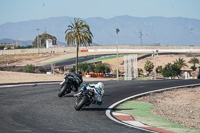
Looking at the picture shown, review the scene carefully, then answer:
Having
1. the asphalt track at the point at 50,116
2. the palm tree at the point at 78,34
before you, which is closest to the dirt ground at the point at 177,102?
the asphalt track at the point at 50,116

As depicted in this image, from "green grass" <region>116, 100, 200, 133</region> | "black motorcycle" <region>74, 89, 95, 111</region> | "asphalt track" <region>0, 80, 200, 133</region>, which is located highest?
"black motorcycle" <region>74, 89, 95, 111</region>

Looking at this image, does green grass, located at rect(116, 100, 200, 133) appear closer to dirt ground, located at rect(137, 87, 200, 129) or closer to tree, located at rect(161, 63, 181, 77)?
dirt ground, located at rect(137, 87, 200, 129)

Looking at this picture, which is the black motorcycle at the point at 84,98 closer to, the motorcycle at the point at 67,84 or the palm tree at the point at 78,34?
the motorcycle at the point at 67,84

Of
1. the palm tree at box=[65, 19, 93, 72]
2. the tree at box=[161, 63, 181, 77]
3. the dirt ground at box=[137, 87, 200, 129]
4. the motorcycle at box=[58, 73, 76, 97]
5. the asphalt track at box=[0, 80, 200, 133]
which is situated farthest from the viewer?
the tree at box=[161, 63, 181, 77]

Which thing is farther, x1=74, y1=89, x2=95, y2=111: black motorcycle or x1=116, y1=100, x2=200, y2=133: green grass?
x1=74, y1=89, x2=95, y2=111: black motorcycle

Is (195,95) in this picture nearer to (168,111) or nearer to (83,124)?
(168,111)

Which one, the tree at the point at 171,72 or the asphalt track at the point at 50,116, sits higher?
the tree at the point at 171,72

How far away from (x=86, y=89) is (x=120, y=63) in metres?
89.0

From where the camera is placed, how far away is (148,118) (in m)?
14.0

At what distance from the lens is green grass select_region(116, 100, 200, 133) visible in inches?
460

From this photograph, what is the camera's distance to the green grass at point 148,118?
11.7m

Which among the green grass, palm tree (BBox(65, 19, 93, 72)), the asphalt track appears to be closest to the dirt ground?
the green grass

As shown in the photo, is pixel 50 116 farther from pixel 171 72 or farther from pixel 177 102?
pixel 171 72

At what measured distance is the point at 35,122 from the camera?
11391 mm
